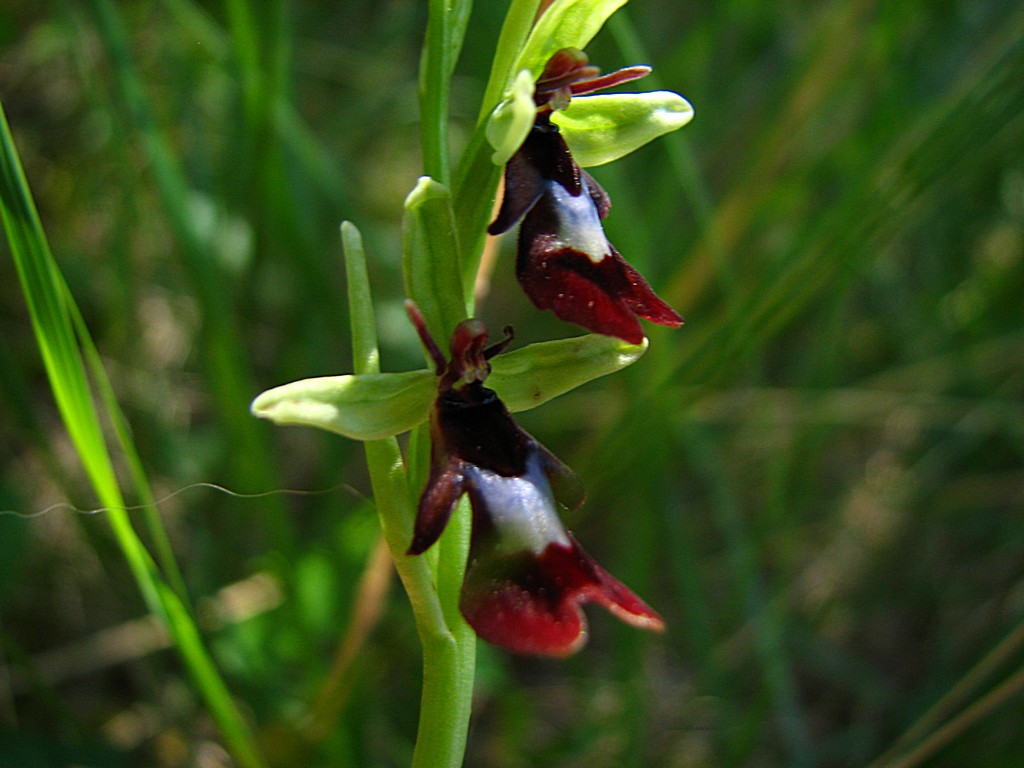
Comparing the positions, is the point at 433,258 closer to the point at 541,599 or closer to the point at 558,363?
the point at 558,363

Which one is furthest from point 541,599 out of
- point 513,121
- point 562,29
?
point 562,29

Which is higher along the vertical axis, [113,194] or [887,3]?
[887,3]

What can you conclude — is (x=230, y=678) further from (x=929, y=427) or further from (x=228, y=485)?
(x=929, y=427)

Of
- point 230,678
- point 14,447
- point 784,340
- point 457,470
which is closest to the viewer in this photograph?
point 457,470

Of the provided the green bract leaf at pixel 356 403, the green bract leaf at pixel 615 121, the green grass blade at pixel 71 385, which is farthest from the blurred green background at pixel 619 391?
the green bract leaf at pixel 356 403

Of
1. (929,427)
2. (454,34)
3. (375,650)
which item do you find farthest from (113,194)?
(929,427)

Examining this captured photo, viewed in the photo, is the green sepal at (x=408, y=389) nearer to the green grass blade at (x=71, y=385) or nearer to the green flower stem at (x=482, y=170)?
the green flower stem at (x=482, y=170)

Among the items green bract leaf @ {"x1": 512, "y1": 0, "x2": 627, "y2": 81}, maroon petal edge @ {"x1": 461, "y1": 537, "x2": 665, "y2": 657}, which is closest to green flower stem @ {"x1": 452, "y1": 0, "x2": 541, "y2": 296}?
green bract leaf @ {"x1": 512, "y1": 0, "x2": 627, "y2": 81}
